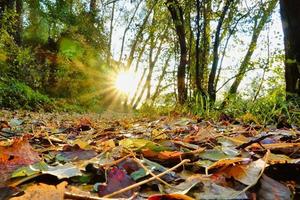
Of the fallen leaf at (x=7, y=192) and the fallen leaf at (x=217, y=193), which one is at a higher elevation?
the fallen leaf at (x=7, y=192)

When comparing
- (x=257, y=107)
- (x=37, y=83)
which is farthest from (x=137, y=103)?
(x=257, y=107)

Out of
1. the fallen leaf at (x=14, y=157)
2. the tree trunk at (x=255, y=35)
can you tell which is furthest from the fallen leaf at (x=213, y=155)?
the tree trunk at (x=255, y=35)

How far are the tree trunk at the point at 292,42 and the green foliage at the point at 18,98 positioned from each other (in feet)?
29.6

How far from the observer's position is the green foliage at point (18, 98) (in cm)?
1129

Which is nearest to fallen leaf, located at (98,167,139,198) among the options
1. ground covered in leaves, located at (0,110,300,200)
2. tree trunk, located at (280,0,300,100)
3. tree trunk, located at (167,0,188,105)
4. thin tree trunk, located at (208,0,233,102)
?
ground covered in leaves, located at (0,110,300,200)

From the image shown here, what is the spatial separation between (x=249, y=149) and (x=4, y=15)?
12.5 m

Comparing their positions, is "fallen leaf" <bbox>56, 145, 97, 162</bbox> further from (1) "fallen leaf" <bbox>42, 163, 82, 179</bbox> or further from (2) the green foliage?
(2) the green foliage

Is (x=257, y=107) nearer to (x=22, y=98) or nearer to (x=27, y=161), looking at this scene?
(x=27, y=161)

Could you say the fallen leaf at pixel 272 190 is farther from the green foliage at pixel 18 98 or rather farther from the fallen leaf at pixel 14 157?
the green foliage at pixel 18 98

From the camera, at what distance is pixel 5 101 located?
11.2m

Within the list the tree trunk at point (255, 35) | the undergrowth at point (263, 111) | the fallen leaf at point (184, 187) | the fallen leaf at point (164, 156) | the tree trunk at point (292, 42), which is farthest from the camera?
the tree trunk at point (255, 35)

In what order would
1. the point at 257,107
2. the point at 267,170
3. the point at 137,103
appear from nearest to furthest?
the point at 267,170, the point at 257,107, the point at 137,103

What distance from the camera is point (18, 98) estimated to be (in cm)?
1202

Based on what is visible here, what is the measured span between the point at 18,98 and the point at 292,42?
32.1 ft
